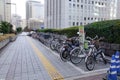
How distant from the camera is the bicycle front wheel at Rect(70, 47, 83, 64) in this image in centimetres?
714

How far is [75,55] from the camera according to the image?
23.4 feet

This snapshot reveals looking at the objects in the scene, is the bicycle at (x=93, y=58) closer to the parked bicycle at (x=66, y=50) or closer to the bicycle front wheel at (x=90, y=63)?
the bicycle front wheel at (x=90, y=63)

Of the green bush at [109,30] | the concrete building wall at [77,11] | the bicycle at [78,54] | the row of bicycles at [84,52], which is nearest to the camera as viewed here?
the row of bicycles at [84,52]

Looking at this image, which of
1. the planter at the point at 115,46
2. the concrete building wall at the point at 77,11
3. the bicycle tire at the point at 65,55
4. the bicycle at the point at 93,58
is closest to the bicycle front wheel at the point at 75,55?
the bicycle tire at the point at 65,55

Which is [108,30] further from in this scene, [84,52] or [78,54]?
[78,54]

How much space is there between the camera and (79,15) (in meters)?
64.9

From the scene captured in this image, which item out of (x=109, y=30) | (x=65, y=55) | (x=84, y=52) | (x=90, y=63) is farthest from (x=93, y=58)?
(x=109, y=30)

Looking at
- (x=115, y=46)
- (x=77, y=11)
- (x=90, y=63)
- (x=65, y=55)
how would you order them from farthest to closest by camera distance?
(x=77, y=11)
(x=65, y=55)
(x=115, y=46)
(x=90, y=63)

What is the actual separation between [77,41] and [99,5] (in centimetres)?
6557

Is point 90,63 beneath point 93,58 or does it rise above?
beneath

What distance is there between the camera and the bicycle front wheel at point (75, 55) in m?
7.14

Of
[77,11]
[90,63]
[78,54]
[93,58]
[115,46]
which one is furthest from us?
[77,11]

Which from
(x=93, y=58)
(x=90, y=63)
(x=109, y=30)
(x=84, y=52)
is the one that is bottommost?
(x=90, y=63)

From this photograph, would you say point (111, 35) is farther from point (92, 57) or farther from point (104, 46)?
point (92, 57)
